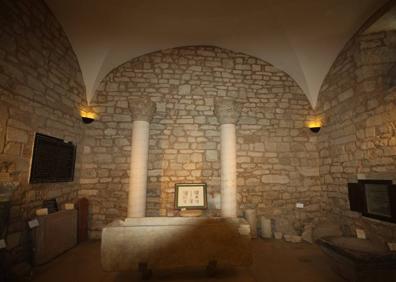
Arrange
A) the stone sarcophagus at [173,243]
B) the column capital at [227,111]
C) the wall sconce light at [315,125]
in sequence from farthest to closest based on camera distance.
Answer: the wall sconce light at [315,125], the column capital at [227,111], the stone sarcophagus at [173,243]

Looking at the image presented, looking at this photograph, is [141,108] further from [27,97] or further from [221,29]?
[221,29]

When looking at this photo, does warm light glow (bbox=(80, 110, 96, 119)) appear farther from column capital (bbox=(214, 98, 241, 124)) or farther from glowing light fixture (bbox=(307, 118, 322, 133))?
glowing light fixture (bbox=(307, 118, 322, 133))

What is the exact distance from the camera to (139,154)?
165 inches

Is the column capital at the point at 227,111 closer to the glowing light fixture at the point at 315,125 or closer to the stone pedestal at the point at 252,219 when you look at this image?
the glowing light fixture at the point at 315,125

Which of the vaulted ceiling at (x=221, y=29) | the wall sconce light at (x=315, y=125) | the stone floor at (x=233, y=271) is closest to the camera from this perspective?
the stone floor at (x=233, y=271)

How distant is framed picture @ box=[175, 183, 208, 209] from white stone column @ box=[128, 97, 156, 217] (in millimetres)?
724

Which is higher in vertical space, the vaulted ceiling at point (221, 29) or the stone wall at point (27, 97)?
the vaulted ceiling at point (221, 29)

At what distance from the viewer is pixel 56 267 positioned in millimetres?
2906

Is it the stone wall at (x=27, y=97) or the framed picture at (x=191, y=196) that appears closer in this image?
the stone wall at (x=27, y=97)

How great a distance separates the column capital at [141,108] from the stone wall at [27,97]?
1.26m

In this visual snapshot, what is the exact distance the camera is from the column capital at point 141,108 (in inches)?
168

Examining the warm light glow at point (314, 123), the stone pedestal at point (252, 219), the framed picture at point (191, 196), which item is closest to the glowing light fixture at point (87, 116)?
the framed picture at point (191, 196)

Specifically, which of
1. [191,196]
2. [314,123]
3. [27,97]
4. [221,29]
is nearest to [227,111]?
[221,29]

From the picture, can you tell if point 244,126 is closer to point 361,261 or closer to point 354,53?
point 354,53
